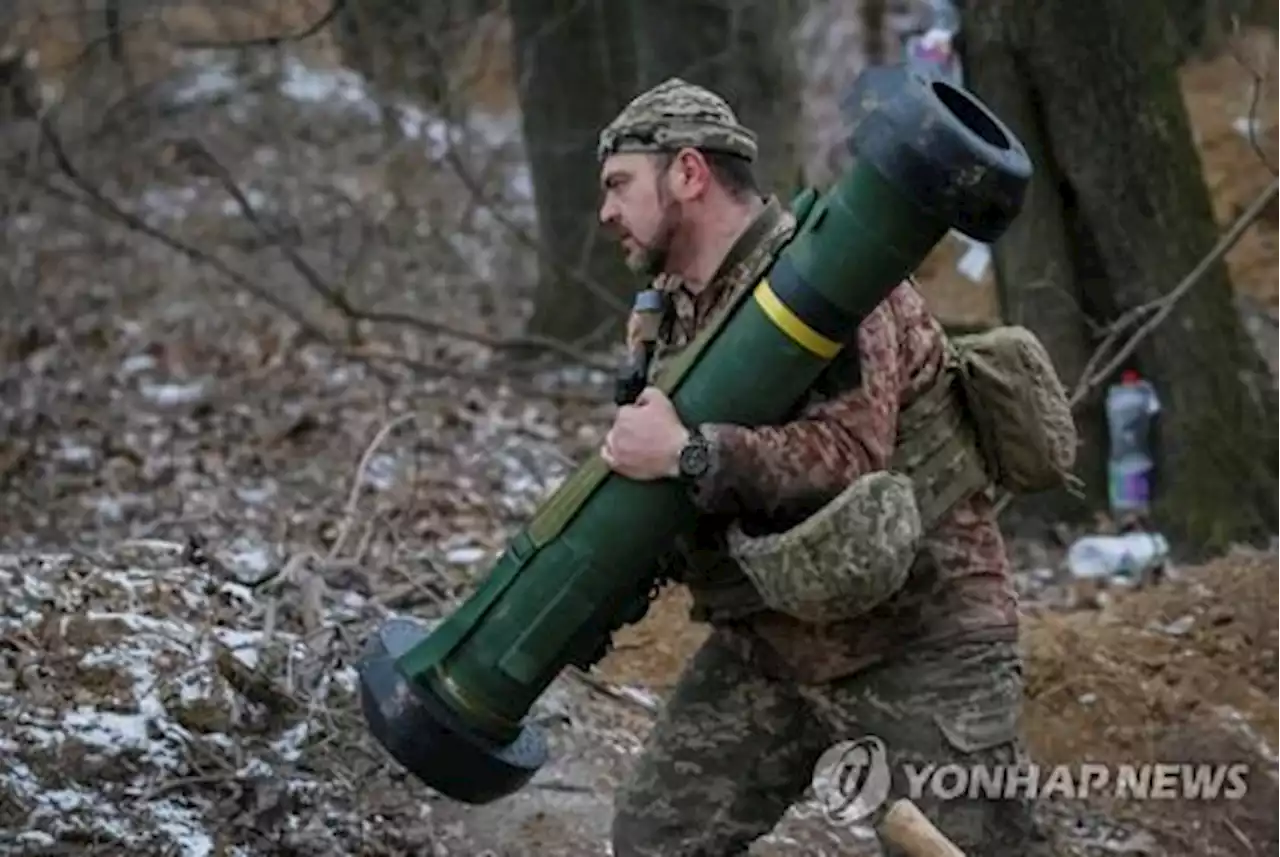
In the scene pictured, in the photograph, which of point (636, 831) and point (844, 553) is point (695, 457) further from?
point (636, 831)

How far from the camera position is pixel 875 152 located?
11.3 feet

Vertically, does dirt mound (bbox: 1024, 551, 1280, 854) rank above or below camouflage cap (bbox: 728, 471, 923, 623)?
below

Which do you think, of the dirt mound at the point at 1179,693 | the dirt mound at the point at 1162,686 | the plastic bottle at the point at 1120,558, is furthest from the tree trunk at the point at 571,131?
the dirt mound at the point at 1179,693

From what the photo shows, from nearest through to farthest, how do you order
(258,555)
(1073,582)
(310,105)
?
1. (258,555)
2. (1073,582)
3. (310,105)

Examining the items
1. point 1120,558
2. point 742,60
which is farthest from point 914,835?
point 742,60

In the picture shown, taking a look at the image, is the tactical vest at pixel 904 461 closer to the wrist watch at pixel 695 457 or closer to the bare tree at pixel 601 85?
the wrist watch at pixel 695 457

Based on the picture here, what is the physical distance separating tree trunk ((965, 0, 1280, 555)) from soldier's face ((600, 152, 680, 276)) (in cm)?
384

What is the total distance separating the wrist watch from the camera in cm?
349

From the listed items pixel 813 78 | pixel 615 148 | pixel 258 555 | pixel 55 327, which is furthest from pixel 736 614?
pixel 813 78

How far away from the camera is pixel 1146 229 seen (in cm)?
746

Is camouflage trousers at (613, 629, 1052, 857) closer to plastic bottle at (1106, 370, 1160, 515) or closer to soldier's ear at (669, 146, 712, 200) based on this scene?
soldier's ear at (669, 146, 712, 200)

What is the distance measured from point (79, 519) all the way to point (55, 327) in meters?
3.89

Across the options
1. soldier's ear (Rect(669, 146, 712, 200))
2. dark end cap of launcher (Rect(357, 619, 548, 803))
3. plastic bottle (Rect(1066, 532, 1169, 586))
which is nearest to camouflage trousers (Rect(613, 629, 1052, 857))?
dark end cap of launcher (Rect(357, 619, 548, 803))

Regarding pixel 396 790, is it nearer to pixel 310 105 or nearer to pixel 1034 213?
pixel 1034 213
